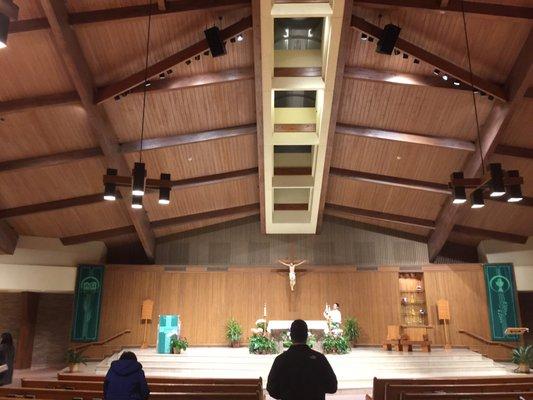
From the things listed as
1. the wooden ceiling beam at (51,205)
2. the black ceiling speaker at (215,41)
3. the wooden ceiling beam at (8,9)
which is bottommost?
the wooden ceiling beam at (8,9)

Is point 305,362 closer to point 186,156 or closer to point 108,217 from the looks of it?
point 186,156

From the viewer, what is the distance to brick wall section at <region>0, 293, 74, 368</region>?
13.5 m

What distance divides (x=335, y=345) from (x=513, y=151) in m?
6.38

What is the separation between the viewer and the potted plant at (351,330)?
13125 mm

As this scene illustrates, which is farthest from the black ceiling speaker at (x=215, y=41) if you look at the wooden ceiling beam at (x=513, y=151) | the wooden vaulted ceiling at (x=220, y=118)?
the wooden ceiling beam at (x=513, y=151)

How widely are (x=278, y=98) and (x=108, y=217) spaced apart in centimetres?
Answer: 596

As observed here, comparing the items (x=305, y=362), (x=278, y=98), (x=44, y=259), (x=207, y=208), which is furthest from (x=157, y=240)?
(x=305, y=362)

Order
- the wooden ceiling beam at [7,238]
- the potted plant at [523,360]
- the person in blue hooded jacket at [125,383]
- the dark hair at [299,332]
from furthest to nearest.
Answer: the wooden ceiling beam at [7,238] < the potted plant at [523,360] < the person in blue hooded jacket at [125,383] < the dark hair at [299,332]

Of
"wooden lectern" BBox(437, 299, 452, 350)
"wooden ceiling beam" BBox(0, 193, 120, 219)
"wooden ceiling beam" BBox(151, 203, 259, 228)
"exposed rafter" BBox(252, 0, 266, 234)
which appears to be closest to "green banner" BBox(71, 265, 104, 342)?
"wooden ceiling beam" BBox(151, 203, 259, 228)

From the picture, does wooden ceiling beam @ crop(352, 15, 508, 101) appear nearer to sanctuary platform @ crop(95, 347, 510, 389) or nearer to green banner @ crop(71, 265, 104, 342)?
sanctuary platform @ crop(95, 347, 510, 389)

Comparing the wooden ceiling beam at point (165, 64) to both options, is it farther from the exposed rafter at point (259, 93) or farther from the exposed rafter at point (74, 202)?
the exposed rafter at point (74, 202)

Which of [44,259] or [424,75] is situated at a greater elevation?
[424,75]

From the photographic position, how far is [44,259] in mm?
13156

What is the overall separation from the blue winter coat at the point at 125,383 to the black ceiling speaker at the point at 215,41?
544 cm
